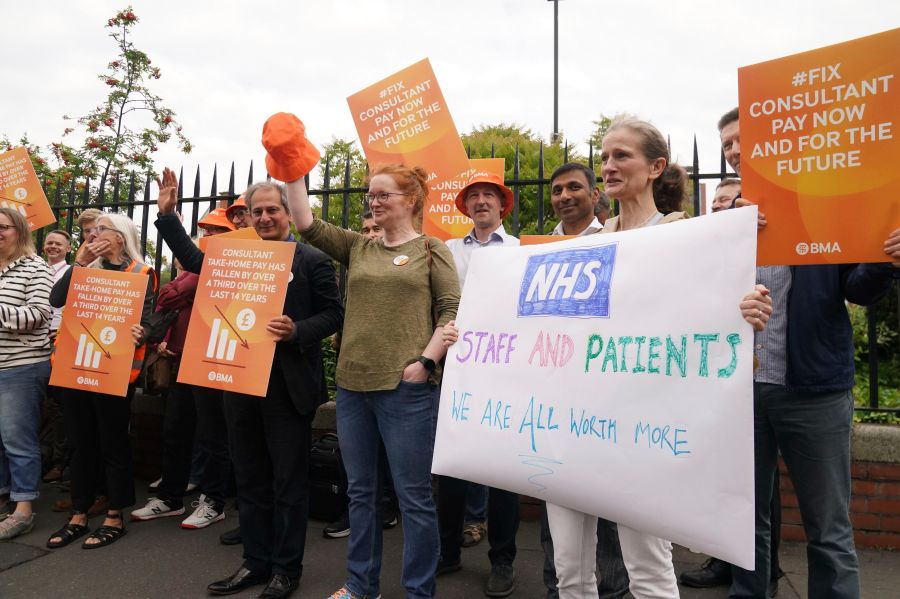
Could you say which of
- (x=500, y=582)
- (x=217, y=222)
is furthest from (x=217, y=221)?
(x=500, y=582)

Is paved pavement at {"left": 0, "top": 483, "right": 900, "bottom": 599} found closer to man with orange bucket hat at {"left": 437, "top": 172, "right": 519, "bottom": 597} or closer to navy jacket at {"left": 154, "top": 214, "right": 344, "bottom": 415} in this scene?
man with orange bucket hat at {"left": 437, "top": 172, "right": 519, "bottom": 597}

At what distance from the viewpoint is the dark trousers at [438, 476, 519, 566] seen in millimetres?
3277

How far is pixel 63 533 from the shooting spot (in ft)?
12.8

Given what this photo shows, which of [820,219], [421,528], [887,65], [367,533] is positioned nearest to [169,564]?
[367,533]

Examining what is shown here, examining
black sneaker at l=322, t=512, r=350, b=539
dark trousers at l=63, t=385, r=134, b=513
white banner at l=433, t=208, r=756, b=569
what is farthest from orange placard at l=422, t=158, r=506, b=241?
dark trousers at l=63, t=385, r=134, b=513

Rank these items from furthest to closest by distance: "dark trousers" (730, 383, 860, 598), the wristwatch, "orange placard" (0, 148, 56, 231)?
"orange placard" (0, 148, 56, 231), the wristwatch, "dark trousers" (730, 383, 860, 598)

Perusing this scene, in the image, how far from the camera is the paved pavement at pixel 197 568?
3248mm

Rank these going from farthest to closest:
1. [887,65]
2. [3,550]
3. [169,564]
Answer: [3,550] < [169,564] < [887,65]

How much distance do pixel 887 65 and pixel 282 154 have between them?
2291 millimetres

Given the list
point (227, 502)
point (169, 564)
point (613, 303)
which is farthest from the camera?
point (227, 502)

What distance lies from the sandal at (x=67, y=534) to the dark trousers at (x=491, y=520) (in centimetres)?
244

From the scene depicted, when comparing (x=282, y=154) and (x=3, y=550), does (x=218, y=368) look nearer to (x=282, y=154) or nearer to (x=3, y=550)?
(x=282, y=154)

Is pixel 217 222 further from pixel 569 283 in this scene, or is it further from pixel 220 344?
pixel 569 283

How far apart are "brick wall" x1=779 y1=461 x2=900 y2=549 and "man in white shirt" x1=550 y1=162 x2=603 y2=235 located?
88.5 inches
